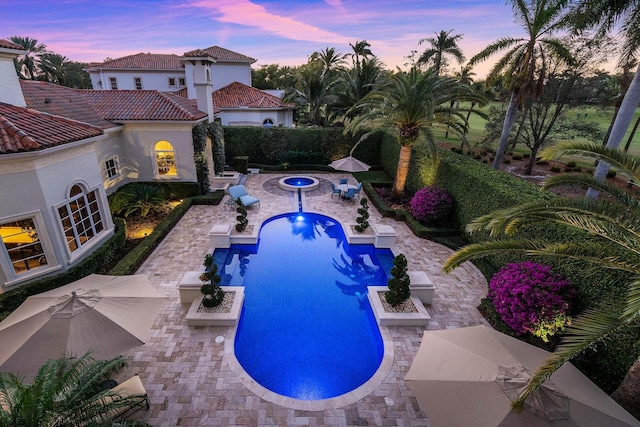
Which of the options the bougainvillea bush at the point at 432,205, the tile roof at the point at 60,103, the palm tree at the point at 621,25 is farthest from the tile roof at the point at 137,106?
the palm tree at the point at 621,25

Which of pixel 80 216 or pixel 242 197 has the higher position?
pixel 80 216

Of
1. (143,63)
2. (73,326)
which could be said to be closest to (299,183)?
(73,326)

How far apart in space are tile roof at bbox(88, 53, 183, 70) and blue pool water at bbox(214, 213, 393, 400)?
1301 inches

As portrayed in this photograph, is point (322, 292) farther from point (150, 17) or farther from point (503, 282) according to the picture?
point (150, 17)

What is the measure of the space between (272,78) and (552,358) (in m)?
78.5

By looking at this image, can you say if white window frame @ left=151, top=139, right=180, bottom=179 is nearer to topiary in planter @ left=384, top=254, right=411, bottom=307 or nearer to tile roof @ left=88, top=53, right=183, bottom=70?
topiary in planter @ left=384, top=254, right=411, bottom=307

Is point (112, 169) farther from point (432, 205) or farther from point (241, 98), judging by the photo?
point (241, 98)

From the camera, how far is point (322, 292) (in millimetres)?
11219

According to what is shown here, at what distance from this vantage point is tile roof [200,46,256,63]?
33.2 m

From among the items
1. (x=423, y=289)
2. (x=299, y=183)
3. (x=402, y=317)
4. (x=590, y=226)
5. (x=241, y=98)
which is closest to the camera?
(x=590, y=226)

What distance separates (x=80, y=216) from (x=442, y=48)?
39345 mm

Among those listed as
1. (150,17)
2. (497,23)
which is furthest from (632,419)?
(150,17)

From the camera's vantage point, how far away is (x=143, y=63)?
1453 inches

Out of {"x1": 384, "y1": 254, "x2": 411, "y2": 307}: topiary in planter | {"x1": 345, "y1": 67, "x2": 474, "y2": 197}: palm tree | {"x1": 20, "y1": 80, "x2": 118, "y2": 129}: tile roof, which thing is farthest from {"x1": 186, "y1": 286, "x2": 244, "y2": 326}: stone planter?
{"x1": 20, "y1": 80, "x2": 118, "y2": 129}: tile roof
